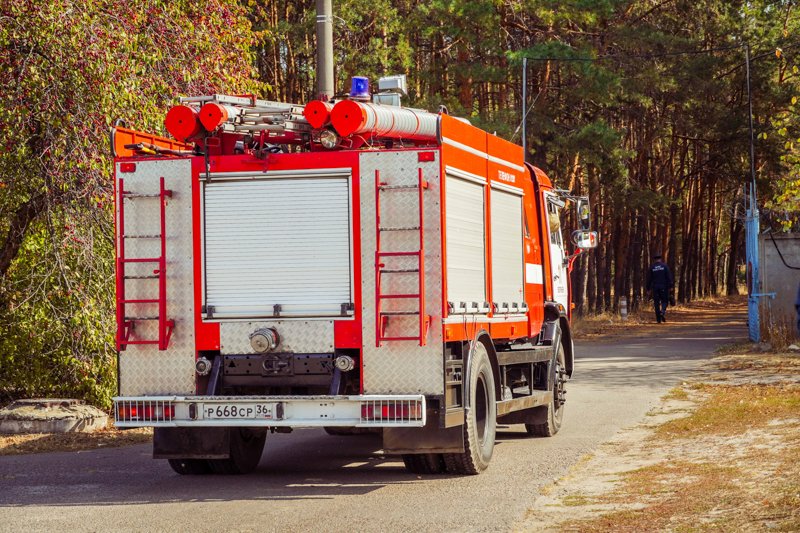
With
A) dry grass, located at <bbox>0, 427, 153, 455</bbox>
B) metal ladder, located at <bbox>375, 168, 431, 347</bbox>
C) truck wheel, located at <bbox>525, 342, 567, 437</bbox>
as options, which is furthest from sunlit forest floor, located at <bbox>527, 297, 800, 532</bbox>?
dry grass, located at <bbox>0, 427, 153, 455</bbox>

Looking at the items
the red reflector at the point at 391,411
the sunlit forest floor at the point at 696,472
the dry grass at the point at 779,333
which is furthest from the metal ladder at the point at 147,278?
the dry grass at the point at 779,333

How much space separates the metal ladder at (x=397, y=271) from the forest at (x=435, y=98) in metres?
5.25

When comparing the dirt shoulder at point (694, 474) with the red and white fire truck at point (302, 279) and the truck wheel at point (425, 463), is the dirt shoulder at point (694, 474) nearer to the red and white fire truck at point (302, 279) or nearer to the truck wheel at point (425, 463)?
the truck wheel at point (425, 463)

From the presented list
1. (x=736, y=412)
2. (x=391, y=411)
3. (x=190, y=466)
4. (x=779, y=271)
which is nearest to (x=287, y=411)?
(x=391, y=411)

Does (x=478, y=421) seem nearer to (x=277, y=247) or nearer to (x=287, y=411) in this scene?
(x=287, y=411)

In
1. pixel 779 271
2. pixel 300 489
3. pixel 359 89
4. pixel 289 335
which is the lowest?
pixel 300 489

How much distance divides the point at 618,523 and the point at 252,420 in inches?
125

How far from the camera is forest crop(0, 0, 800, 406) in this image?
14.2m

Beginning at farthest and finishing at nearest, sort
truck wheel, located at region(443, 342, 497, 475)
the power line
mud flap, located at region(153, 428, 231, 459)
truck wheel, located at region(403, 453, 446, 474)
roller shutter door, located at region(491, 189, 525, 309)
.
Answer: the power line → roller shutter door, located at region(491, 189, 525, 309) → truck wheel, located at region(403, 453, 446, 474) → mud flap, located at region(153, 428, 231, 459) → truck wheel, located at region(443, 342, 497, 475)

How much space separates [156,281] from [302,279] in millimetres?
1240

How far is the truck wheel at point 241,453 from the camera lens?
11156 mm

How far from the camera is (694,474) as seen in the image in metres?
10.1

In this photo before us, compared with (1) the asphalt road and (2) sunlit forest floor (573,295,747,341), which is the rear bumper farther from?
(2) sunlit forest floor (573,295,747,341)

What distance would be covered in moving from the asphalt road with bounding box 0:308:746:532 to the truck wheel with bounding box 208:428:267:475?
0.51 ft
